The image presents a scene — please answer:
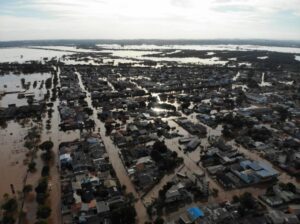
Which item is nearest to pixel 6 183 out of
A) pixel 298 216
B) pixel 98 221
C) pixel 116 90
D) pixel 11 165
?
pixel 11 165

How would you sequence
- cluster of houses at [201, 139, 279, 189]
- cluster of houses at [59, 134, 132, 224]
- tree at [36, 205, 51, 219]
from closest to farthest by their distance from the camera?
tree at [36, 205, 51, 219] < cluster of houses at [59, 134, 132, 224] < cluster of houses at [201, 139, 279, 189]

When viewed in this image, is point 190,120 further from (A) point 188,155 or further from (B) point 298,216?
(B) point 298,216

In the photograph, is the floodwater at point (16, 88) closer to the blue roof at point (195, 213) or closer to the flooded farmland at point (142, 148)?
the flooded farmland at point (142, 148)

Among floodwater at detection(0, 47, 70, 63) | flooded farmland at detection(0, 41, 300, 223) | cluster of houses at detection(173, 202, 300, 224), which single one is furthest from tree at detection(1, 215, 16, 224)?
floodwater at detection(0, 47, 70, 63)

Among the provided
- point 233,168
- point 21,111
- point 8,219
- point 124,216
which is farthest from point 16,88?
point 233,168

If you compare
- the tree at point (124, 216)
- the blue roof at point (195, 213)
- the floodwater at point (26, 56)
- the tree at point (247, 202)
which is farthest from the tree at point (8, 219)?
the floodwater at point (26, 56)

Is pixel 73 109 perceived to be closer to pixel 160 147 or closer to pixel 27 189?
pixel 160 147

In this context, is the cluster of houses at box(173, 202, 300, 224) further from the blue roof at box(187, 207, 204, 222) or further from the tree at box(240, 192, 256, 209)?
the tree at box(240, 192, 256, 209)
